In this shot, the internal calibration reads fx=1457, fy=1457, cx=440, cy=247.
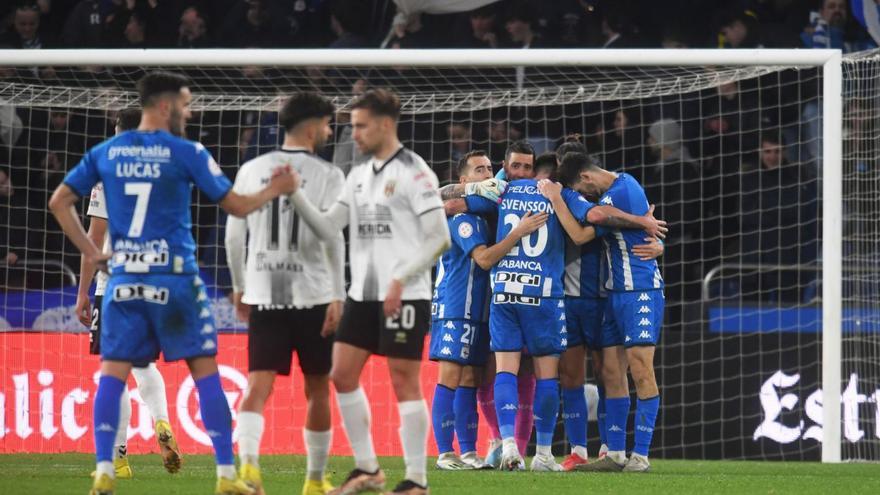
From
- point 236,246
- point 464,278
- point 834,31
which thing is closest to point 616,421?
point 464,278

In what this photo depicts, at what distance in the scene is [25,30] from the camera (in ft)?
51.7

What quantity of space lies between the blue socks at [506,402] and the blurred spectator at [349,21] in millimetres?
6835

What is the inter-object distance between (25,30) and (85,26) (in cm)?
65

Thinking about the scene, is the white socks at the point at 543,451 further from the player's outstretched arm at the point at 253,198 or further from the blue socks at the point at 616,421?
the player's outstretched arm at the point at 253,198

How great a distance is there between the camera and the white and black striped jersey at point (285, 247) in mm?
7012

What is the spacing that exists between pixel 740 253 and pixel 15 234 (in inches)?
263

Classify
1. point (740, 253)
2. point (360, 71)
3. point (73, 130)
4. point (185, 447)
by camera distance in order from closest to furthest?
point (185, 447) < point (740, 253) < point (73, 130) < point (360, 71)

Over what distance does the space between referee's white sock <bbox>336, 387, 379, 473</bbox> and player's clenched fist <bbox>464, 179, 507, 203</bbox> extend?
306 centimetres

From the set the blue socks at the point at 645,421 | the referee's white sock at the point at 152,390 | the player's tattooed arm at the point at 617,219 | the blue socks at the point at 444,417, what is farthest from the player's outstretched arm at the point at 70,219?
the blue socks at the point at 645,421

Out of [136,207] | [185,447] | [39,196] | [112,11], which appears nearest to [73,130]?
[39,196]

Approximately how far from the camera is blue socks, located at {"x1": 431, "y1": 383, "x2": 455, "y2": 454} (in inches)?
393

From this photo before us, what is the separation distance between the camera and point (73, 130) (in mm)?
14219

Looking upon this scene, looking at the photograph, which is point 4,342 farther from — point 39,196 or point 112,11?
point 112,11

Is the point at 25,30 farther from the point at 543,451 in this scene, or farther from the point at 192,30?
the point at 543,451
